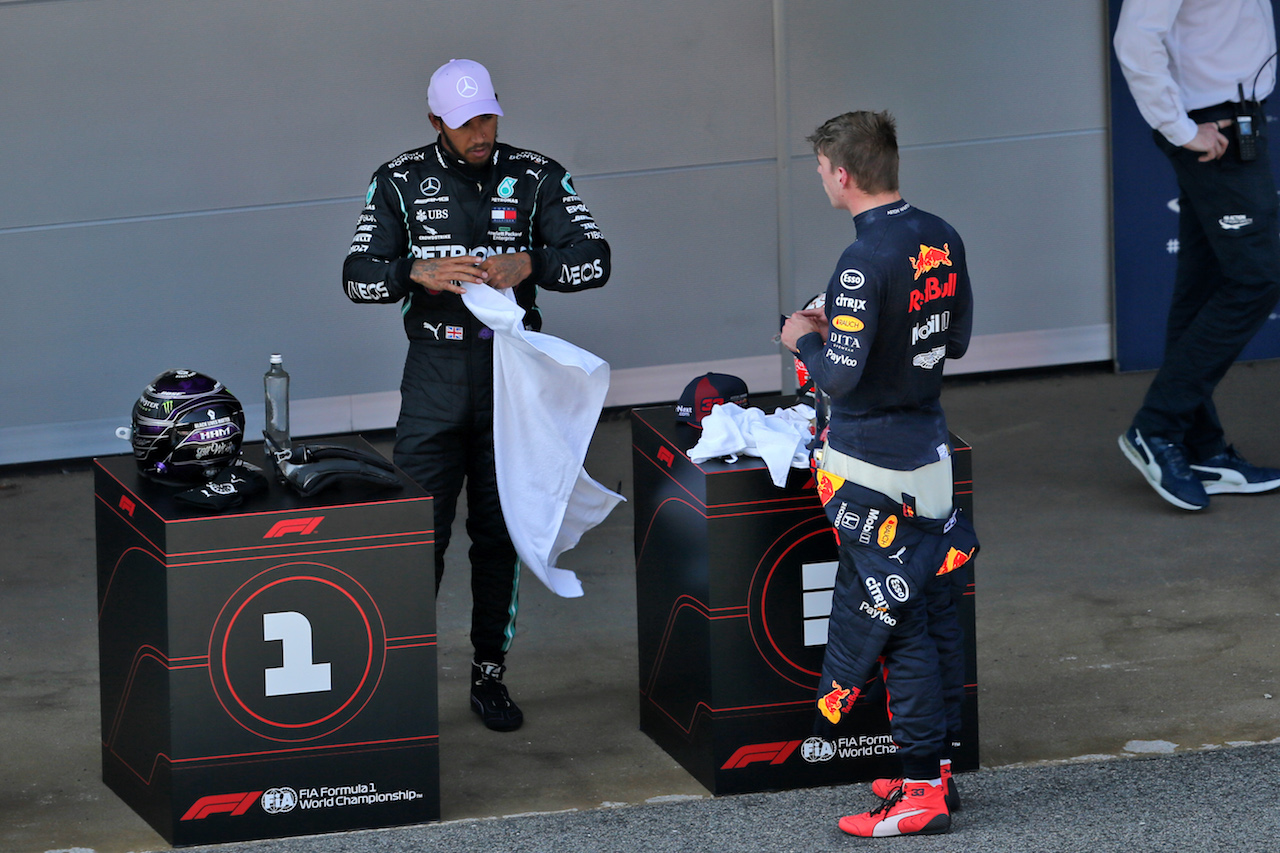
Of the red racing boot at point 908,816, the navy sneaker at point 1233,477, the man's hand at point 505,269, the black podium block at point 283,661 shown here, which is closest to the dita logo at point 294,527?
the black podium block at point 283,661

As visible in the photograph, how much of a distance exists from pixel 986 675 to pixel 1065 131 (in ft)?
12.9

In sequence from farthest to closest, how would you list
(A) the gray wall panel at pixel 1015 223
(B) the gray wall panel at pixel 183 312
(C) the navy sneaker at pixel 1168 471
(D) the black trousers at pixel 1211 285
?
(A) the gray wall panel at pixel 1015 223
(B) the gray wall panel at pixel 183 312
(C) the navy sneaker at pixel 1168 471
(D) the black trousers at pixel 1211 285

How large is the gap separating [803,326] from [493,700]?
1527 millimetres

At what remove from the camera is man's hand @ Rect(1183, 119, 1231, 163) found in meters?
5.90

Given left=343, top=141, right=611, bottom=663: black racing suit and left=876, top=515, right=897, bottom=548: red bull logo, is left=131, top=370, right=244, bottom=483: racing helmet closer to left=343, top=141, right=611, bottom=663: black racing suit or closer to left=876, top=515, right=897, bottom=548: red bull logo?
left=343, top=141, right=611, bottom=663: black racing suit

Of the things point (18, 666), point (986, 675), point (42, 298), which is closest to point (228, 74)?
point (42, 298)

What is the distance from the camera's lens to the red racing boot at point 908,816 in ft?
12.4

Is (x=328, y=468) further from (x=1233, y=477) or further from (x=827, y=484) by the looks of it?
(x=1233, y=477)

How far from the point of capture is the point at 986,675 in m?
4.90

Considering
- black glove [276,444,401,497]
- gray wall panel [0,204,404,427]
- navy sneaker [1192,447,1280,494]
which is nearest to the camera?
black glove [276,444,401,497]

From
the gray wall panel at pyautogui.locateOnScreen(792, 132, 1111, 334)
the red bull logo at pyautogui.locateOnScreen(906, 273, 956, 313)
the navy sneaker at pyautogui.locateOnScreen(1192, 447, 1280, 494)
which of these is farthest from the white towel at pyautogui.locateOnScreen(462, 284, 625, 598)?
the gray wall panel at pyautogui.locateOnScreen(792, 132, 1111, 334)

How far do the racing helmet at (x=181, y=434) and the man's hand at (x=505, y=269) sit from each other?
751mm

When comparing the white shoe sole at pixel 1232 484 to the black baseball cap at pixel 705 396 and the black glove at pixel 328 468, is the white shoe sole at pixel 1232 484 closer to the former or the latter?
the black baseball cap at pixel 705 396

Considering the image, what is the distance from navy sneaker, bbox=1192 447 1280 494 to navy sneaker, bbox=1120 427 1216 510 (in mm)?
81
